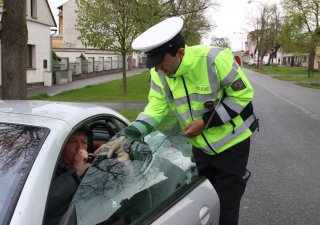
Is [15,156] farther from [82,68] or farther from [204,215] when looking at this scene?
[82,68]

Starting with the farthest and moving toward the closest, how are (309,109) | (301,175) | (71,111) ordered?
(309,109) < (301,175) < (71,111)

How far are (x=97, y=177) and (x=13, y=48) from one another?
5844 mm

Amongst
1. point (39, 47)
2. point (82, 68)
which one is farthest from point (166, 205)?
point (82, 68)

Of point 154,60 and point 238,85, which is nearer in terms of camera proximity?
point 154,60

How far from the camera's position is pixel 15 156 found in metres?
2.41

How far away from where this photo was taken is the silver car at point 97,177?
2.12 meters

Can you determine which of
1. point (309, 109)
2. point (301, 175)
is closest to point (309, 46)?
point (309, 109)

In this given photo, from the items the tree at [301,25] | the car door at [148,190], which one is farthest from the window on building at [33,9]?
the car door at [148,190]

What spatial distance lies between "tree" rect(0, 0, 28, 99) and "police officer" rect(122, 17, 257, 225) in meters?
4.93

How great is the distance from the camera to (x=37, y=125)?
2.56m

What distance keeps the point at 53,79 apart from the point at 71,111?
25821 mm

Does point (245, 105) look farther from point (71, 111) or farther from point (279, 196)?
point (279, 196)

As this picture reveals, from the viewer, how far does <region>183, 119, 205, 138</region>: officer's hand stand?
294cm

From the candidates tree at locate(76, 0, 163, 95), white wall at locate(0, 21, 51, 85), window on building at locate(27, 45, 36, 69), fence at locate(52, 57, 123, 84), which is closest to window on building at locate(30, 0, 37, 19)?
white wall at locate(0, 21, 51, 85)
